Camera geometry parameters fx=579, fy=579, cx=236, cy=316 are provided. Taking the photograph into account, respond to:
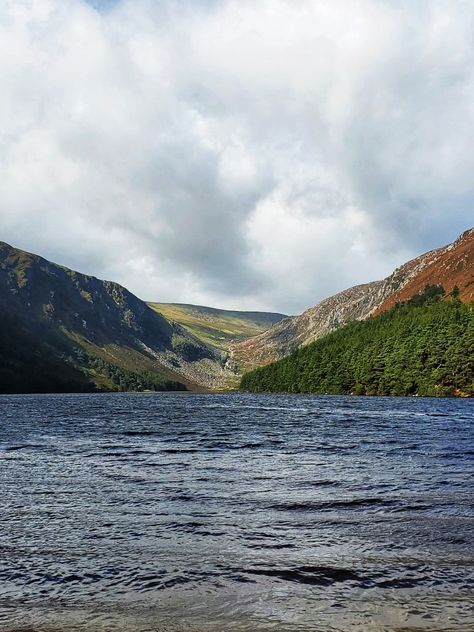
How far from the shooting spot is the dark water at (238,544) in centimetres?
1217

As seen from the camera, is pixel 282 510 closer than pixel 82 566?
No

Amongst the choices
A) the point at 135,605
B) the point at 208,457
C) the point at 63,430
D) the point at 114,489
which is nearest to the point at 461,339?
the point at 63,430

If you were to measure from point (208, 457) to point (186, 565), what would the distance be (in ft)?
79.9

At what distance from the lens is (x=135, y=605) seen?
1263 cm

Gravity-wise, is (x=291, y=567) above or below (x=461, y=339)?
below

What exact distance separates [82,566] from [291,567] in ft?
18.4

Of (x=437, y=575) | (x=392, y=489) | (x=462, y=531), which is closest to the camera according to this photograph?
(x=437, y=575)

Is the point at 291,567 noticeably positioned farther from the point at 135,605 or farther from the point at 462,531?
the point at 462,531

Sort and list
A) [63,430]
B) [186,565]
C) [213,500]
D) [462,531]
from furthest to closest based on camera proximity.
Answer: [63,430], [213,500], [462,531], [186,565]

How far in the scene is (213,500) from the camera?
24.3 meters

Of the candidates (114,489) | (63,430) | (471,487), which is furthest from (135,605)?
(63,430)

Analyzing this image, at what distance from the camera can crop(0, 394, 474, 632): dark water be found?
39.9 ft

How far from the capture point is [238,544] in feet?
57.6

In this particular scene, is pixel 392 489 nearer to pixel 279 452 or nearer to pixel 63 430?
pixel 279 452
